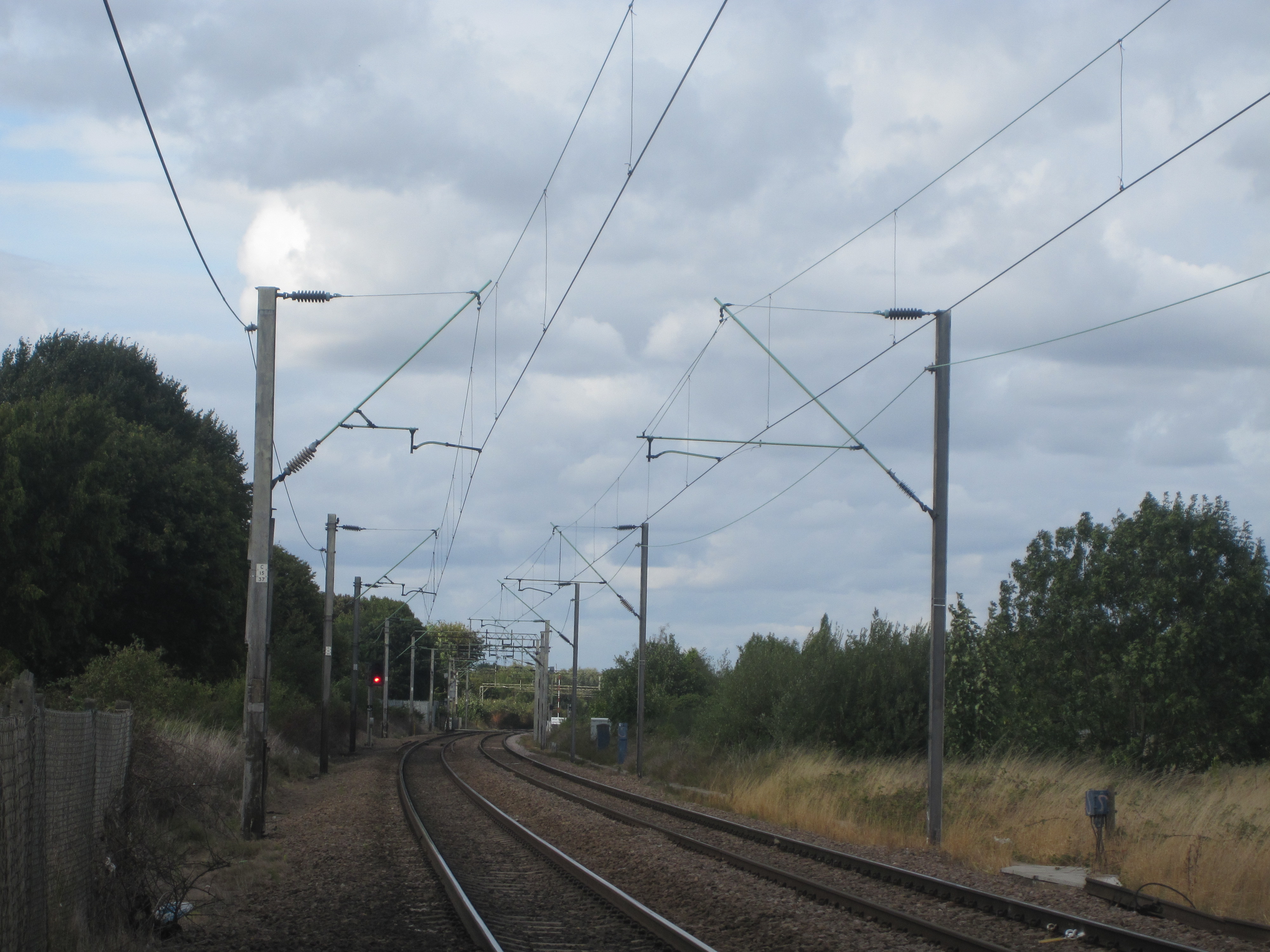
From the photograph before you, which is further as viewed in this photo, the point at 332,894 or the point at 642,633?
the point at 642,633

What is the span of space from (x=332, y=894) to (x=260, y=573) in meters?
6.28

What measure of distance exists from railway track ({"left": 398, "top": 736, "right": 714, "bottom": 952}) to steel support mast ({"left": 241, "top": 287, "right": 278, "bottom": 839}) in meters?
2.44

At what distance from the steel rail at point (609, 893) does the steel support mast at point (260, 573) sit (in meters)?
3.90

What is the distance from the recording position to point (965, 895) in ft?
37.6

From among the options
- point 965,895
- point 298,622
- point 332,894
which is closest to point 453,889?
point 332,894

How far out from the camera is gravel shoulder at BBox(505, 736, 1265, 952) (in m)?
9.93

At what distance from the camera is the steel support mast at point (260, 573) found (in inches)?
645

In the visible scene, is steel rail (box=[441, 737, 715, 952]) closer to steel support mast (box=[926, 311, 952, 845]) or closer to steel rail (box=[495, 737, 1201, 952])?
steel rail (box=[495, 737, 1201, 952])

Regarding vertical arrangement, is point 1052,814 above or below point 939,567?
below

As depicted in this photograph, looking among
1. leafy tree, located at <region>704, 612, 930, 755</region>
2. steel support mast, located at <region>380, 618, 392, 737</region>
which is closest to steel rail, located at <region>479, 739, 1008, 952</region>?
leafy tree, located at <region>704, 612, 930, 755</region>

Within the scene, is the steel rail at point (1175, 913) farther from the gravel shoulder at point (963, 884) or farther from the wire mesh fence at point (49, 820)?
the wire mesh fence at point (49, 820)

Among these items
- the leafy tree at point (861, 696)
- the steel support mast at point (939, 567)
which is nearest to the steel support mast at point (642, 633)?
the leafy tree at point (861, 696)

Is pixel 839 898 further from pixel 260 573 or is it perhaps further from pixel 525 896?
pixel 260 573

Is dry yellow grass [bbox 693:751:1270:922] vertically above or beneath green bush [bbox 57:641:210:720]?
beneath
